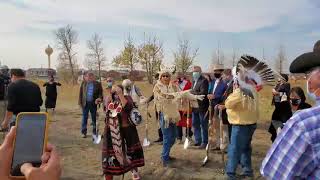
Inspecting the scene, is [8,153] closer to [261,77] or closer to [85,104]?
[261,77]

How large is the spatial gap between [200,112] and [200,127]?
43 cm

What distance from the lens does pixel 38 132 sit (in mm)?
1783

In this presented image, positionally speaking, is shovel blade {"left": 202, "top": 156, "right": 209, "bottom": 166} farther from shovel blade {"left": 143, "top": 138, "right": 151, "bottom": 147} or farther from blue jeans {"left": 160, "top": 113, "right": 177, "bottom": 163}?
shovel blade {"left": 143, "top": 138, "right": 151, "bottom": 147}

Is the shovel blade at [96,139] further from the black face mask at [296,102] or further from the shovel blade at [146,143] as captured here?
the black face mask at [296,102]

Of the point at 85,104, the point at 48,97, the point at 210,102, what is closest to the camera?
the point at 210,102

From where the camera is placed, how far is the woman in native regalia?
21.2 feet

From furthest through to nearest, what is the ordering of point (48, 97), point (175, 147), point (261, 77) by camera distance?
point (48, 97), point (175, 147), point (261, 77)

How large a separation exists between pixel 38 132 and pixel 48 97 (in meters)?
14.2

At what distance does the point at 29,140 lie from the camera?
172 centimetres

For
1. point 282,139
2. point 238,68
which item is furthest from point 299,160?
point 238,68

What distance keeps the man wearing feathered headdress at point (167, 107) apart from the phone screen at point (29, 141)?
5.91 m

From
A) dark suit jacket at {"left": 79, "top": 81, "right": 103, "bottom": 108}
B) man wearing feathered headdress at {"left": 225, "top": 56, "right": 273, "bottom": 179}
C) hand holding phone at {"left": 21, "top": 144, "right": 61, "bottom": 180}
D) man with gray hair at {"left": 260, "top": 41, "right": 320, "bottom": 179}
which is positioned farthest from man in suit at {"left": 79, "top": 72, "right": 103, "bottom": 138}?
hand holding phone at {"left": 21, "top": 144, "right": 61, "bottom": 180}

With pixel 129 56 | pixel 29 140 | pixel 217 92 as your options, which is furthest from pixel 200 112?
pixel 129 56

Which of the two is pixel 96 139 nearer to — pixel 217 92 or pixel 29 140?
pixel 217 92
